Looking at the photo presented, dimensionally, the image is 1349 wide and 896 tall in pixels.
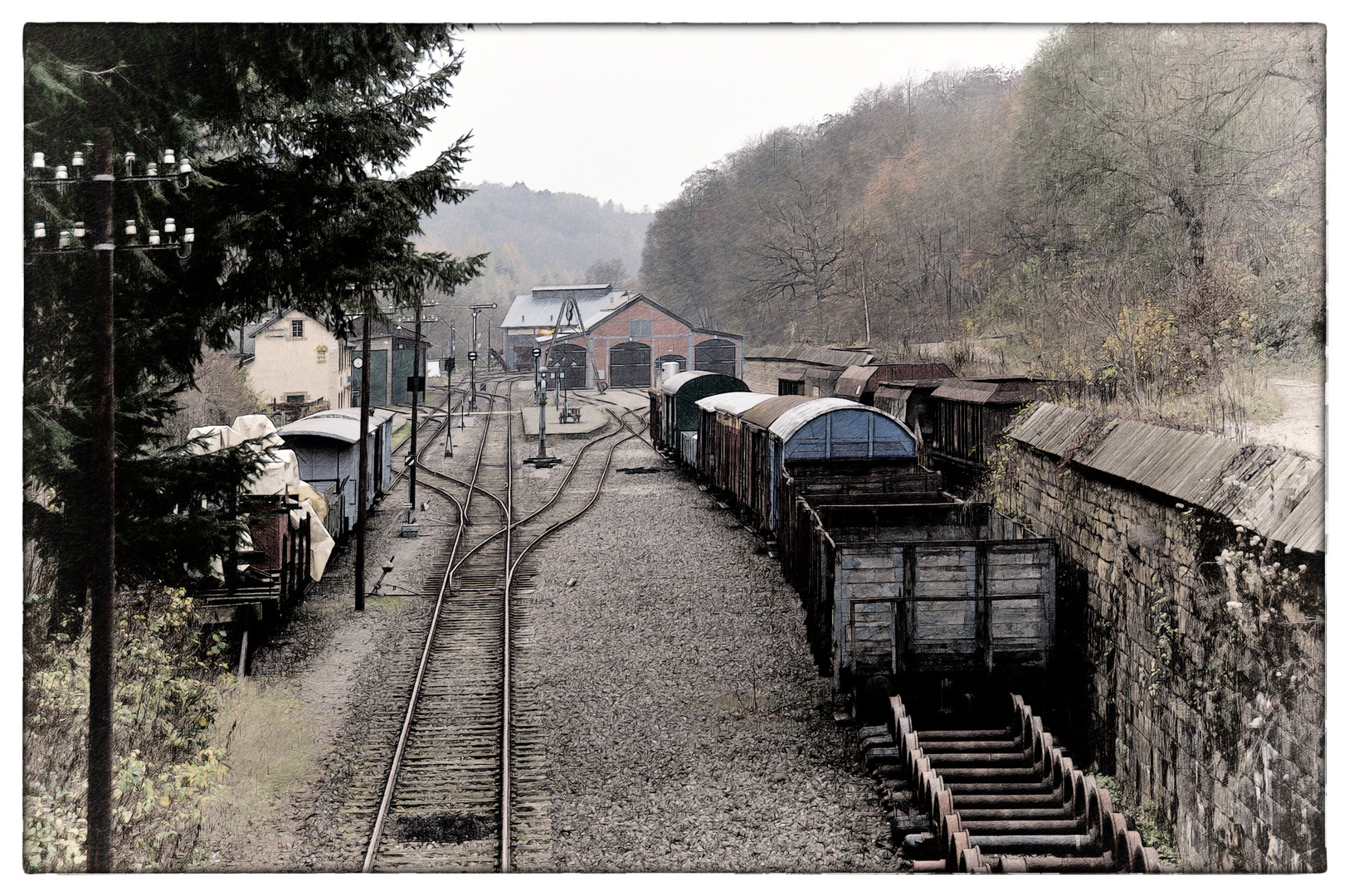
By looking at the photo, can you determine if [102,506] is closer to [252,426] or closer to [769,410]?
[252,426]

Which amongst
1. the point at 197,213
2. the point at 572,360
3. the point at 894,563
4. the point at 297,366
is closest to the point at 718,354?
the point at 572,360

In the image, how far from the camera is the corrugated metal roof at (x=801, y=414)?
1358cm

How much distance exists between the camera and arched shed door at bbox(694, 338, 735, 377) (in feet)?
96.7

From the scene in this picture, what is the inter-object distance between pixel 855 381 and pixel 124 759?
18.5 metres

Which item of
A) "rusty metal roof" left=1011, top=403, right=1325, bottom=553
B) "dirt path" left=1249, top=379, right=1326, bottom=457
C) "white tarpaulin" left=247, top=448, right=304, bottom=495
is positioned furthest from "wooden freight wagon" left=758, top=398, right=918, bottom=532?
"dirt path" left=1249, top=379, right=1326, bottom=457

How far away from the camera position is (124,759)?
6.05m

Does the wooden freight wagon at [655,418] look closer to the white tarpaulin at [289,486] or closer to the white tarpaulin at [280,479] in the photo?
the white tarpaulin at [289,486]

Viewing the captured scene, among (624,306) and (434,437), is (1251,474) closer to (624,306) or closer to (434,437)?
(434,437)

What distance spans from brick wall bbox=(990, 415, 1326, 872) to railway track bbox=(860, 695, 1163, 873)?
20.0 inches

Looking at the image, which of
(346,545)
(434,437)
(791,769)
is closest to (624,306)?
(434,437)

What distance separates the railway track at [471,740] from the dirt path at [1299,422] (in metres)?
5.41

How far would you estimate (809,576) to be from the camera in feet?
31.9

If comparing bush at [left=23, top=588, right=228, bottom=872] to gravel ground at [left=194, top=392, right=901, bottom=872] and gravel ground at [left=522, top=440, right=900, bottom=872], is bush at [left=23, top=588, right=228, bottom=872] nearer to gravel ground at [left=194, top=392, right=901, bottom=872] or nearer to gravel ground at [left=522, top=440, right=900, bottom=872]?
gravel ground at [left=194, top=392, right=901, bottom=872]

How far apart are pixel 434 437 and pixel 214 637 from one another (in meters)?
18.0
